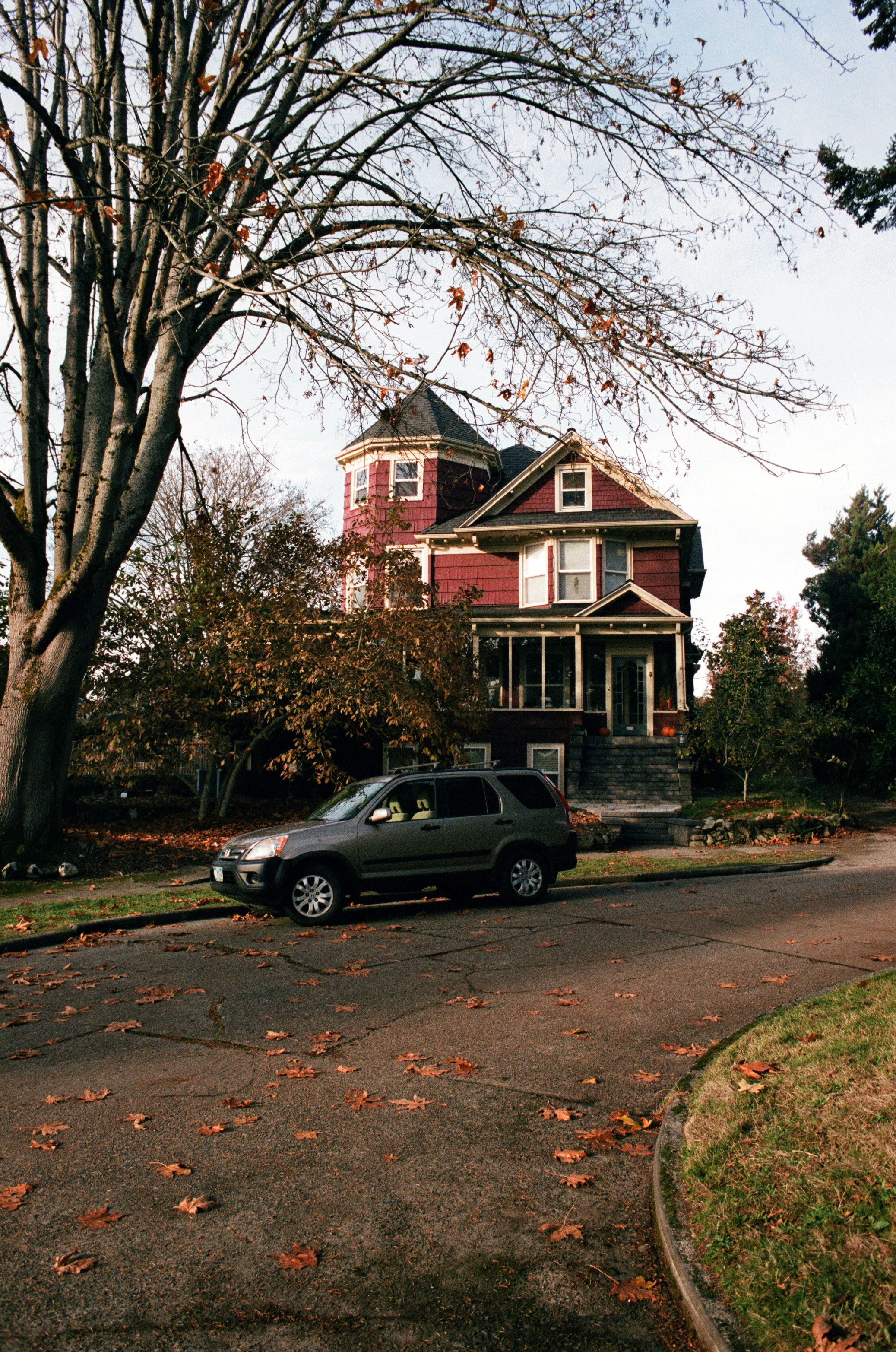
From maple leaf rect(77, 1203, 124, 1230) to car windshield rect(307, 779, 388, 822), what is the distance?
734 cm

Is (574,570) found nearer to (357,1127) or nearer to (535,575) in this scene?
(535,575)

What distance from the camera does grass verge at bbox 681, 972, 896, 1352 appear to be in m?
2.94

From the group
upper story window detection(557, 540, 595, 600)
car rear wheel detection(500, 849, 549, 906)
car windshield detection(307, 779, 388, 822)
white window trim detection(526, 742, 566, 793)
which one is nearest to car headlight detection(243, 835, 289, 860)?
car windshield detection(307, 779, 388, 822)

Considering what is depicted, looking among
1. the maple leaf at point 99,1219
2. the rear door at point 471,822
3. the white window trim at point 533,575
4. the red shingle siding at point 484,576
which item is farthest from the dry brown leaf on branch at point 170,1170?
the red shingle siding at point 484,576

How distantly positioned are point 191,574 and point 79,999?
50.1 feet

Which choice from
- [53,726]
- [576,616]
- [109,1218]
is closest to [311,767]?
[576,616]

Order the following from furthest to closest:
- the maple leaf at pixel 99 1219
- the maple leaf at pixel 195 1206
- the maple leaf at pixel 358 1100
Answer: the maple leaf at pixel 358 1100 < the maple leaf at pixel 195 1206 < the maple leaf at pixel 99 1219

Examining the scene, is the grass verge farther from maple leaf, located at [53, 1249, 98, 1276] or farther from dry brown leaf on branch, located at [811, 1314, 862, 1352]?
maple leaf, located at [53, 1249, 98, 1276]

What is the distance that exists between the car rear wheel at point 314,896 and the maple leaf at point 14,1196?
A: 6.59 metres

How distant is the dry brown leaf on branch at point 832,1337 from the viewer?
2709 mm

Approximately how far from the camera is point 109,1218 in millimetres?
3854

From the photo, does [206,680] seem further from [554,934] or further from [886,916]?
[886,916]

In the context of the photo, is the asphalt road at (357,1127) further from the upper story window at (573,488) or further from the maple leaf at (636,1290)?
the upper story window at (573,488)

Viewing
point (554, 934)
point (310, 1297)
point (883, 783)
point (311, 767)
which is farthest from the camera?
point (883, 783)
